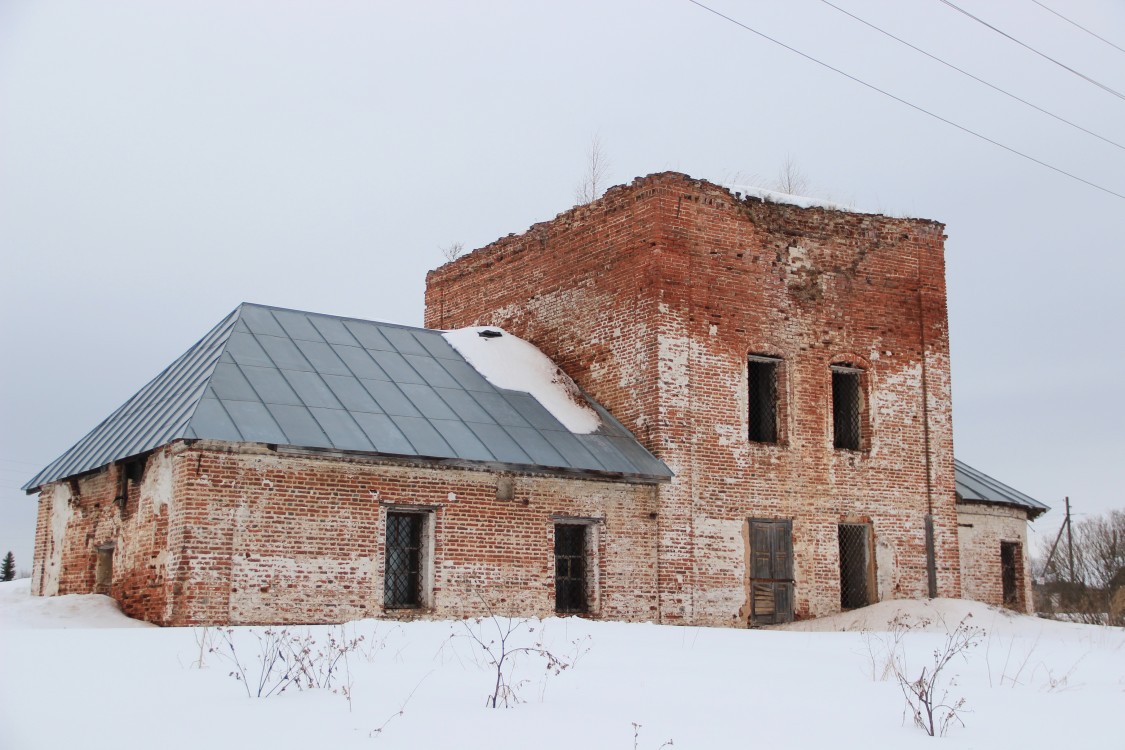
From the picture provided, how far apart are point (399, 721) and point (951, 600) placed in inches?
474

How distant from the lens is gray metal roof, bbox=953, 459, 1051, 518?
770 inches

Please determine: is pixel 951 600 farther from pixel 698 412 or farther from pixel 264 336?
pixel 264 336

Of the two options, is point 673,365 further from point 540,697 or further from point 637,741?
point 637,741

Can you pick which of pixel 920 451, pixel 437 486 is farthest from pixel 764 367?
pixel 437 486

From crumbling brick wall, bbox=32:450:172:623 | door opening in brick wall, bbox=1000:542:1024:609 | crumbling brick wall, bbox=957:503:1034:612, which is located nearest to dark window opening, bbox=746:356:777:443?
crumbling brick wall, bbox=957:503:1034:612

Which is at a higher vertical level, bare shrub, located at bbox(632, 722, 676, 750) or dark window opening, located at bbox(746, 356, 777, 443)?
dark window opening, located at bbox(746, 356, 777, 443)

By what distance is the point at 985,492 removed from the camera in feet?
65.5

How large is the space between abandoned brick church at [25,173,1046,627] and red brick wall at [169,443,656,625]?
0.03 meters

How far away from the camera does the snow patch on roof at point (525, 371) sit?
16297mm

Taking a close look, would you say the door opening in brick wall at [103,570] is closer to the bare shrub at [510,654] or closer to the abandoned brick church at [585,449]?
the abandoned brick church at [585,449]

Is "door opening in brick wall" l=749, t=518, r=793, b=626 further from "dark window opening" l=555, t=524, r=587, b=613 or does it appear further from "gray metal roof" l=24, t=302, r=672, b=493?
"dark window opening" l=555, t=524, r=587, b=613

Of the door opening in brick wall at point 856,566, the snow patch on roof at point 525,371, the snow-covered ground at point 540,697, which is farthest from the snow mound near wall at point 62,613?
the door opening in brick wall at point 856,566

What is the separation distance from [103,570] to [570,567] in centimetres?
576

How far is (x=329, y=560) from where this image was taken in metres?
13.1
